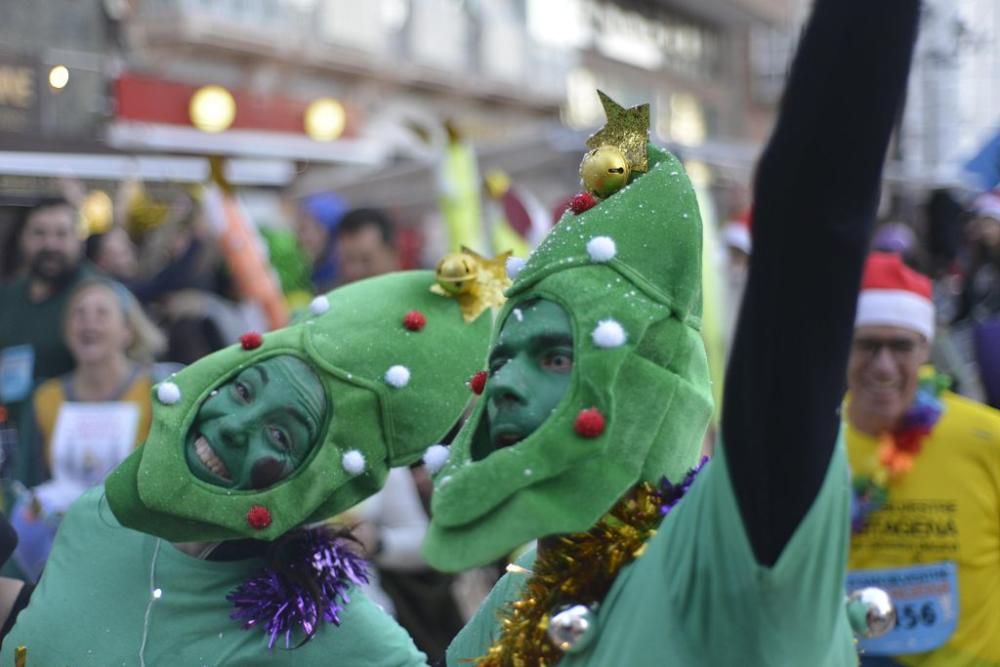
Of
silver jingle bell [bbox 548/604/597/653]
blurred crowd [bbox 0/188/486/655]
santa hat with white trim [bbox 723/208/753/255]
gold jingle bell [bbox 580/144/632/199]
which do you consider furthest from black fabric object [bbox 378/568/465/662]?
santa hat with white trim [bbox 723/208/753/255]

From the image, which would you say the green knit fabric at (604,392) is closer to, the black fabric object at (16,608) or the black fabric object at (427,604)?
the black fabric object at (16,608)

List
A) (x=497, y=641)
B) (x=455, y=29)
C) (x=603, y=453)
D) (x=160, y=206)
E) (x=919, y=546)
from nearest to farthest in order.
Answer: (x=603, y=453) → (x=497, y=641) → (x=919, y=546) → (x=160, y=206) → (x=455, y=29)

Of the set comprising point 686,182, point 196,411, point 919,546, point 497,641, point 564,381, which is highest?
point 686,182

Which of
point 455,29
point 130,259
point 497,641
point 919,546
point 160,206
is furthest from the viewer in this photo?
point 455,29

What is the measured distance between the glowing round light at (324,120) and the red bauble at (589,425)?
1153cm

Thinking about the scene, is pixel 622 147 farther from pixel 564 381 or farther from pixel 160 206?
pixel 160 206

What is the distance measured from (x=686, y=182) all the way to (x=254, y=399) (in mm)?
996

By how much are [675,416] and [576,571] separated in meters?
0.24

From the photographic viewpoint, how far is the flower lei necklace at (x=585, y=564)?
6.56 ft

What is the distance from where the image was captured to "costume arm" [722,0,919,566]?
1488mm

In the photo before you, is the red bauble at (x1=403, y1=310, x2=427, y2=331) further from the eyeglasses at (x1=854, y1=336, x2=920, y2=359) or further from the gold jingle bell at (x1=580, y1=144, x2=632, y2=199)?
the eyeglasses at (x1=854, y1=336, x2=920, y2=359)


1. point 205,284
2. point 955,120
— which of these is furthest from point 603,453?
point 205,284

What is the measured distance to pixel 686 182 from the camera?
84.7 inches

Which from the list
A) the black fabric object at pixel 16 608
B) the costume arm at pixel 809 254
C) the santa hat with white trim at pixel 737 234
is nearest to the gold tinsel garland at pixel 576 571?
the costume arm at pixel 809 254
